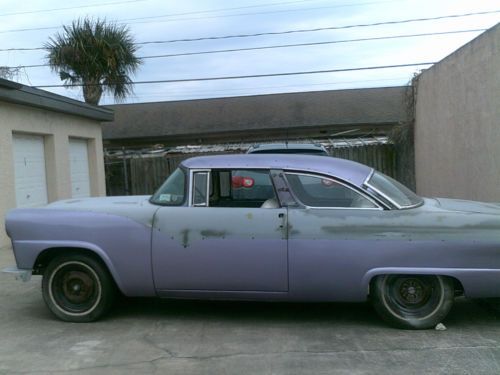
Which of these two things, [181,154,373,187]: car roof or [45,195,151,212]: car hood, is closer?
[181,154,373,187]: car roof

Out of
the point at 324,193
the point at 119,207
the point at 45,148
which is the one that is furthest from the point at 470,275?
the point at 45,148

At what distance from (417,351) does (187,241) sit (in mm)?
2254

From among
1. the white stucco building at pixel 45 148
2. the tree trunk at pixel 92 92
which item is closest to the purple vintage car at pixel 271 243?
the white stucco building at pixel 45 148

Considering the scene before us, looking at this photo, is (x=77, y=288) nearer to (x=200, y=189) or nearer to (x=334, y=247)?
(x=200, y=189)

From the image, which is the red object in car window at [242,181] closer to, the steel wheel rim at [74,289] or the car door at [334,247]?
the car door at [334,247]

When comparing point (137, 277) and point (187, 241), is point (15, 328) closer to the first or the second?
point (137, 277)

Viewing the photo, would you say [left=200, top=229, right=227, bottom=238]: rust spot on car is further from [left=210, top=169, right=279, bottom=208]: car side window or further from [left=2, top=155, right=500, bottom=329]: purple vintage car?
[left=210, top=169, right=279, bottom=208]: car side window

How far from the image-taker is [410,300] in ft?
16.7

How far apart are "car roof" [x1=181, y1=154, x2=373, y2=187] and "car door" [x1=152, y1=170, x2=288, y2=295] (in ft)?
0.53

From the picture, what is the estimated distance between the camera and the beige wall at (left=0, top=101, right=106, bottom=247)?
1073cm

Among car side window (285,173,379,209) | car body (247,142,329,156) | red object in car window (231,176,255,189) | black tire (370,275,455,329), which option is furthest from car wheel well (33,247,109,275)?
car body (247,142,329,156)

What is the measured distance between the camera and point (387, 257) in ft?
16.4

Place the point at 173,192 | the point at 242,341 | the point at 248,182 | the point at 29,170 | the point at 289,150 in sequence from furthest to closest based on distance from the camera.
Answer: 1. the point at 29,170
2. the point at 289,150
3. the point at 248,182
4. the point at 173,192
5. the point at 242,341

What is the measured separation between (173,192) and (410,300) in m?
2.51
